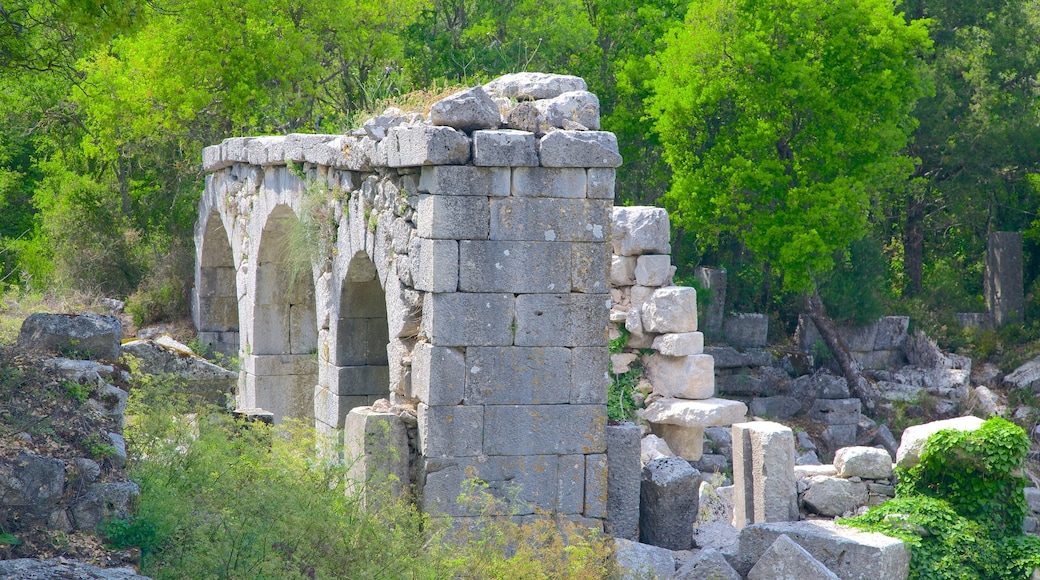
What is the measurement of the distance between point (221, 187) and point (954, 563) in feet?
35.1

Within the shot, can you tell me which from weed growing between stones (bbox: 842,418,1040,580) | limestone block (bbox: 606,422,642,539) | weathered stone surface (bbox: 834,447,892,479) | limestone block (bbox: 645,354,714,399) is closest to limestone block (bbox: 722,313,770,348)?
limestone block (bbox: 645,354,714,399)

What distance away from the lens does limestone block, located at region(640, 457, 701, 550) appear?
8.89 meters

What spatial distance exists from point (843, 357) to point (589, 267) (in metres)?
14.1

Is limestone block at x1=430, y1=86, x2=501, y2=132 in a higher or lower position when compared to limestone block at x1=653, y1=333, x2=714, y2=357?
higher

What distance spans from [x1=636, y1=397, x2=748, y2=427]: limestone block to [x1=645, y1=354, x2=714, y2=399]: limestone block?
0.41 feet

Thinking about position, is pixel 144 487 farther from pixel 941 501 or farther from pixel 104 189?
pixel 104 189

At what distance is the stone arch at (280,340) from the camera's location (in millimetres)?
14109

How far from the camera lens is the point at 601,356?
28.0 feet

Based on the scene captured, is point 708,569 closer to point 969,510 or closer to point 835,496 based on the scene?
point 835,496

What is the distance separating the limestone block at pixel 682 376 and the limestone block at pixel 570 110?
6.52 meters

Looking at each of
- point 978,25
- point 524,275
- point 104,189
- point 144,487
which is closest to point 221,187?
point 104,189

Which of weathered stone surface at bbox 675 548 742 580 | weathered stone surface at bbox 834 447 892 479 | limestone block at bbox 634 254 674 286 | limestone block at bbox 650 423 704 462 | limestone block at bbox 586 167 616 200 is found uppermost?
limestone block at bbox 586 167 616 200

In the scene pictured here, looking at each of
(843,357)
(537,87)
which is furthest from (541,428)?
(843,357)

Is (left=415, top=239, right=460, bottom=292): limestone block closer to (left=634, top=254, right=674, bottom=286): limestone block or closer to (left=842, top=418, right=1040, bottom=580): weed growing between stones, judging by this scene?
(left=842, top=418, right=1040, bottom=580): weed growing between stones
